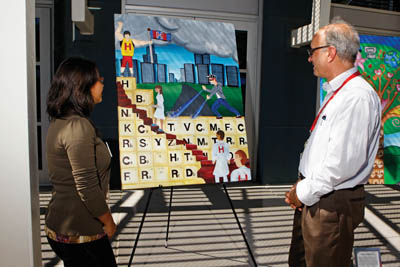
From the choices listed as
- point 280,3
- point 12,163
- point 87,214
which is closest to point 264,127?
point 280,3

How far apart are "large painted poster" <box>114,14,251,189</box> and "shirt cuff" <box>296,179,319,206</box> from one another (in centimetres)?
81

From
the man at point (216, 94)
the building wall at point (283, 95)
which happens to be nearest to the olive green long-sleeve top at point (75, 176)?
the man at point (216, 94)

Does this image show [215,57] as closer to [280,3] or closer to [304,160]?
[304,160]

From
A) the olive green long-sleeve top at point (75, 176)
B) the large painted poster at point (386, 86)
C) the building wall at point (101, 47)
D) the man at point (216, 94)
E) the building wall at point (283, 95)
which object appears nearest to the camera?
the olive green long-sleeve top at point (75, 176)

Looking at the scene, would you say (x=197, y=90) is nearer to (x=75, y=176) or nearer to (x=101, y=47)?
(x=75, y=176)

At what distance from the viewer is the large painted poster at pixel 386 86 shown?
246cm

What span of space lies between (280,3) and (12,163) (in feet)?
14.5

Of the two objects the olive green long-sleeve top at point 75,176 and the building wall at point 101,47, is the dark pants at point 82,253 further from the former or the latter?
the building wall at point 101,47

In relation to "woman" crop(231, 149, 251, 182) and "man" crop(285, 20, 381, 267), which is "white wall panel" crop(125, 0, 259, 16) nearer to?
"woman" crop(231, 149, 251, 182)

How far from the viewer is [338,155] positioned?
1376 mm

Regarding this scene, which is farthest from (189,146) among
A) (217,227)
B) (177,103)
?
(217,227)

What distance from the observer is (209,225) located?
324 cm

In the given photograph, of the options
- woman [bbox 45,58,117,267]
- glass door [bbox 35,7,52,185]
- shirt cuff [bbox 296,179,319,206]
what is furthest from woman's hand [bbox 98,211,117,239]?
glass door [bbox 35,7,52,185]

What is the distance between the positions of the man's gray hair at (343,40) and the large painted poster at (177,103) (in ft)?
3.05
